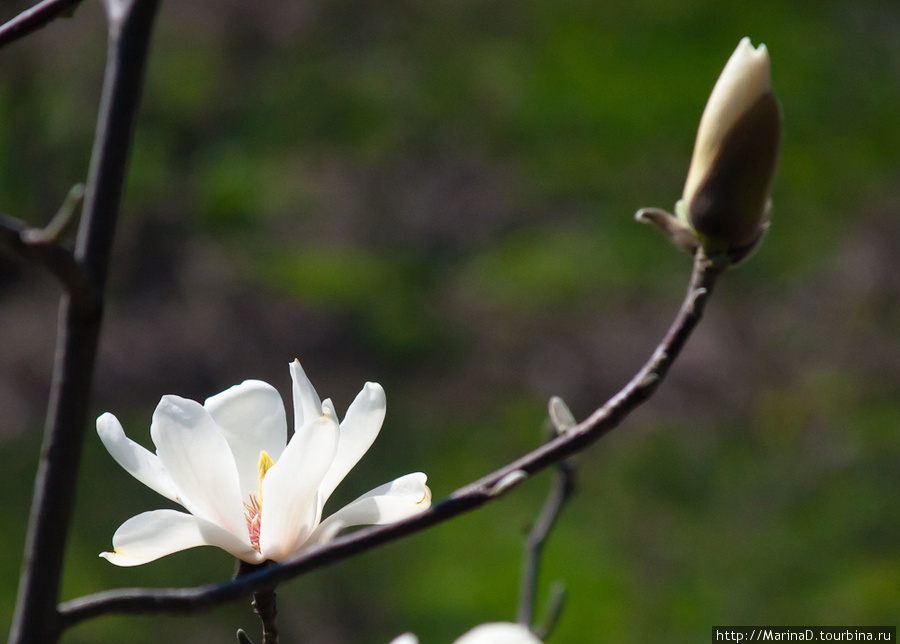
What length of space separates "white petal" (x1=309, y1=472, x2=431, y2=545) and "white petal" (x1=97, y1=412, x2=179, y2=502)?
0.06 m

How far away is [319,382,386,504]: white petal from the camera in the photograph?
361mm

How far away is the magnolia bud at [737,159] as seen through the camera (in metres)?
0.37

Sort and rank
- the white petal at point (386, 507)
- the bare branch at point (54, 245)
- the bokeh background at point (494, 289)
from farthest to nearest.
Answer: the bokeh background at point (494, 289) < the white petal at point (386, 507) < the bare branch at point (54, 245)

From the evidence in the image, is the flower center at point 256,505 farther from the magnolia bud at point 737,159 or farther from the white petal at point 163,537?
the magnolia bud at point 737,159

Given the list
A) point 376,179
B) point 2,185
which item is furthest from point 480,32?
point 2,185

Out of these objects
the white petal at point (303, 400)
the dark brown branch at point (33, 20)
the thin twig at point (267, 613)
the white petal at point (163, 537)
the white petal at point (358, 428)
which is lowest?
the thin twig at point (267, 613)

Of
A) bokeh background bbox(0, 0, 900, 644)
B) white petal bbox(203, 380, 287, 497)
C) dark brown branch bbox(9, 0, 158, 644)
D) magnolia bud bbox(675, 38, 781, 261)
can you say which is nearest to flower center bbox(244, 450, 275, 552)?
white petal bbox(203, 380, 287, 497)

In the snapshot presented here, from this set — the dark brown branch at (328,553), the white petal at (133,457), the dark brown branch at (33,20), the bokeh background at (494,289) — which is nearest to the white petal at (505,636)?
the dark brown branch at (328,553)

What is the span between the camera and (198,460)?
1.16 ft

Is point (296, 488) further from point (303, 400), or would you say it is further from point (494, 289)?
point (494, 289)

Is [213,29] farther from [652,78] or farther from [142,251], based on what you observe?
[652,78]

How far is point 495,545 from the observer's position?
2.05 metres

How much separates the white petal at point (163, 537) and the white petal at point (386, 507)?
0.03 m

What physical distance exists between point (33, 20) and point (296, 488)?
0.61 ft
